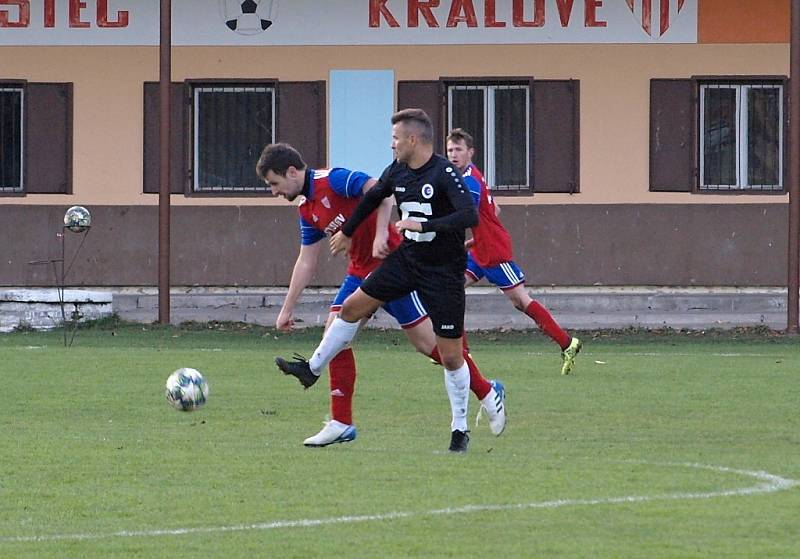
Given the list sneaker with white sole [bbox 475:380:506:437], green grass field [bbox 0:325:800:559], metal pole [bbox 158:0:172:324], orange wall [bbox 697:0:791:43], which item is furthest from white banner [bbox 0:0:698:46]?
sneaker with white sole [bbox 475:380:506:437]

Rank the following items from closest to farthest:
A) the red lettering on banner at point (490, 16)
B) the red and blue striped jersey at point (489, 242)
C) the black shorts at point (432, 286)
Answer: the black shorts at point (432, 286) < the red and blue striped jersey at point (489, 242) < the red lettering on banner at point (490, 16)

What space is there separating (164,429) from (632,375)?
5.07 meters

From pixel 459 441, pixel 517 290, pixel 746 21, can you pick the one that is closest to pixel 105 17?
pixel 746 21

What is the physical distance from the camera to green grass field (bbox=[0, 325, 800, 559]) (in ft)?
21.6

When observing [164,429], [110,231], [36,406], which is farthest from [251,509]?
[110,231]

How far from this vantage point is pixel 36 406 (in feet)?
39.1

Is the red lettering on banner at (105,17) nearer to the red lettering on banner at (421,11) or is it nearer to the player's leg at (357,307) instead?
the red lettering on banner at (421,11)

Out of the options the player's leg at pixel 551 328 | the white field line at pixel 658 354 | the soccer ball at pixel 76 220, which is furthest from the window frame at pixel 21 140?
the player's leg at pixel 551 328

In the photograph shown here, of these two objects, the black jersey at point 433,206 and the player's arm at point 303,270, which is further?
the player's arm at point 303,270

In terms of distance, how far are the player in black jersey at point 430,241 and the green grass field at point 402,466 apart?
1.74 ft

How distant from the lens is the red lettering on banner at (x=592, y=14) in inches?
864

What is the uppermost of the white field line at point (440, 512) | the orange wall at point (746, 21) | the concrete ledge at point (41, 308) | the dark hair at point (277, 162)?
the orange wall at point (746, 21)

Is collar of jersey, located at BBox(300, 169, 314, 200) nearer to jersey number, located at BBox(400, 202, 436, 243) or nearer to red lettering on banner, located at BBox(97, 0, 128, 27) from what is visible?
jersey number, located at BBox(400, 202, 436, 243)

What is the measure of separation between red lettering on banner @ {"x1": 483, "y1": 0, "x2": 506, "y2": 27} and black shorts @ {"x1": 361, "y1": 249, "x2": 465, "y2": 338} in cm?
1303
